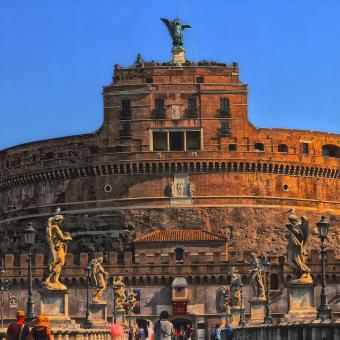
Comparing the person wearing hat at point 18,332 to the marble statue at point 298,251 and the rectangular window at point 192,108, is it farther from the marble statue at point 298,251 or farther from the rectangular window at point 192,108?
the rectangular window at point 192,108

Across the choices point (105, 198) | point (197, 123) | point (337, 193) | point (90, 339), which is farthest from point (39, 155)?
point (90, 339)

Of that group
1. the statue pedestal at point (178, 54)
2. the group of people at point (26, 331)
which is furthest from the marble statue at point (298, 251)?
the statue pedestal at point (178, 54)

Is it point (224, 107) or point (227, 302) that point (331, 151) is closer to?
point (224, 107)

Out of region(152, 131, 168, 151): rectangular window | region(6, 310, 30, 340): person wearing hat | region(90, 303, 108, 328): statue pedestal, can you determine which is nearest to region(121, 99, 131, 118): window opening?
region(152, 131, 168, 151): rectangular window

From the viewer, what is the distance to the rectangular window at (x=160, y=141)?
318ft

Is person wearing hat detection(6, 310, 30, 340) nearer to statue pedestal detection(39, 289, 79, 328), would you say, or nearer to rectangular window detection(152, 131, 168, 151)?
statue pedestal detection(39, 289, 79, 328)

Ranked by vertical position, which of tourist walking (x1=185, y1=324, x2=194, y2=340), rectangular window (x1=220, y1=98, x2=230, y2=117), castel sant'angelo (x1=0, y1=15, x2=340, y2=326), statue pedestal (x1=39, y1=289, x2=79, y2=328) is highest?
rectangular window (x1=220, y1=98, x2=230, y2=117)

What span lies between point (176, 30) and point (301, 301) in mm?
73328

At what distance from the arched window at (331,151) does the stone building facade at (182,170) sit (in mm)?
1822

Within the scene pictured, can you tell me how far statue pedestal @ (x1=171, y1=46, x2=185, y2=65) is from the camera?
104m

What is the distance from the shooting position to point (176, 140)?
97000 mm

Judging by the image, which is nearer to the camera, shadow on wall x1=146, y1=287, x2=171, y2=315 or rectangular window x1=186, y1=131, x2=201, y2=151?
shadow on wall x1=146, y1=287, x2=171, y2=315

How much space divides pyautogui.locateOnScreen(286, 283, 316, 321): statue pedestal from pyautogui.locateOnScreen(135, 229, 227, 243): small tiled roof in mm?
56679

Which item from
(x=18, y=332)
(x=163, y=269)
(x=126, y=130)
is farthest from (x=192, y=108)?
(x=18, y=332)
